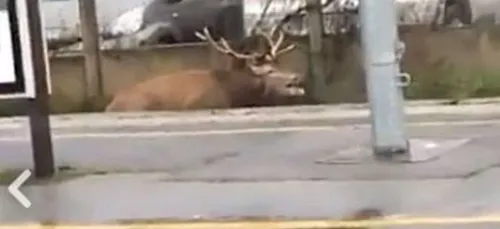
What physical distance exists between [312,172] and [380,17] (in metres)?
0.93

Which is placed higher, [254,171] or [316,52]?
[316,52]

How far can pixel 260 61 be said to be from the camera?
8555mm

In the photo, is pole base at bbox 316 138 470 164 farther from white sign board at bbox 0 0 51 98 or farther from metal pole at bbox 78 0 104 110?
metal pole at bbox 78 0 104 110

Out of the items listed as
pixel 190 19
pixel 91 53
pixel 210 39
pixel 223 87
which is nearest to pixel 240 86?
pixel 223 87

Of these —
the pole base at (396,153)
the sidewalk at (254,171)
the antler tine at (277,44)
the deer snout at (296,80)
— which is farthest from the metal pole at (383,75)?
the deer snout at (296,80)

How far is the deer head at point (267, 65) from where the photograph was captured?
846 centimetres

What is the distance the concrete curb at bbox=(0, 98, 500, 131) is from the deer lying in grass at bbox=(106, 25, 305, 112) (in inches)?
3.6

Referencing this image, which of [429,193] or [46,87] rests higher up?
[46,87]

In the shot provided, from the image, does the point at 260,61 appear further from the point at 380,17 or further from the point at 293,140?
the point at 380,17

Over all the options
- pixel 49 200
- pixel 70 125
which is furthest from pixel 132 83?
pixel 49 200

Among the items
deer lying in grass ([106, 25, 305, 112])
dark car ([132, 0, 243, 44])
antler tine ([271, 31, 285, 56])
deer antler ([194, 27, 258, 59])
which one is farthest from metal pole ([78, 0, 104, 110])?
antler tine ([271, 31, 285, 56])

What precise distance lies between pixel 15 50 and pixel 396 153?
211 centimetres

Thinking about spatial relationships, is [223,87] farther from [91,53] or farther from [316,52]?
[91,53]

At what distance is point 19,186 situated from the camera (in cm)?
595
